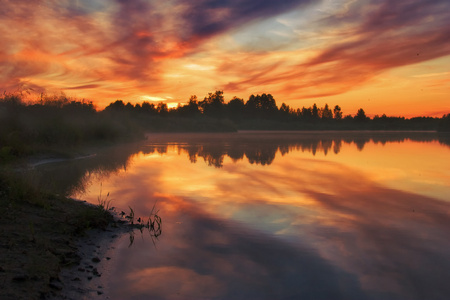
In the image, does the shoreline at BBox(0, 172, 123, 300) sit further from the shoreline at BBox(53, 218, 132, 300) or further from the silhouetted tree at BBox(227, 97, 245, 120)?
the silhouetted tree at BBox(227, 97, 245, 120)

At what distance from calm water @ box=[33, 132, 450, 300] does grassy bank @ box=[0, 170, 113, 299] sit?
81cm

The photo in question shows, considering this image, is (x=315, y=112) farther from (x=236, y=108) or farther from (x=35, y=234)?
(x=35, y=234)

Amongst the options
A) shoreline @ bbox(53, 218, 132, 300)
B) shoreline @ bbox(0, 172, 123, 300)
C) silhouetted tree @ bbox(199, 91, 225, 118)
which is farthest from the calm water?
silhouetted tree @ bbox(199, 91, 225, 118)

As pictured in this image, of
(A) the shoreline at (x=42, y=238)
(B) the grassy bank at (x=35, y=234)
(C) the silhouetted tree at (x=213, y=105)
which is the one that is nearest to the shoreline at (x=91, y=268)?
(A) the shoreline at (x=42, y=238)

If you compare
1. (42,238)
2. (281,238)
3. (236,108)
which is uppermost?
(236,108)

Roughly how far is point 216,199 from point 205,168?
6867 mm

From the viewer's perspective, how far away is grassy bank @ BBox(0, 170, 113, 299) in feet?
13.9

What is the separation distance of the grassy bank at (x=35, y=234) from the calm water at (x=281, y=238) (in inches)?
31.8

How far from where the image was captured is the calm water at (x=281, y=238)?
191 inches

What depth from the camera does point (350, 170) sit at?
16594 mm

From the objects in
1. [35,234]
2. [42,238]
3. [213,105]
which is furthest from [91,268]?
[213,105]

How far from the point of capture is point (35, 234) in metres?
5.93

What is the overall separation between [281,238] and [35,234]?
4.32m

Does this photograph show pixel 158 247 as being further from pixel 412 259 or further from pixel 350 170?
pixel 350 170
